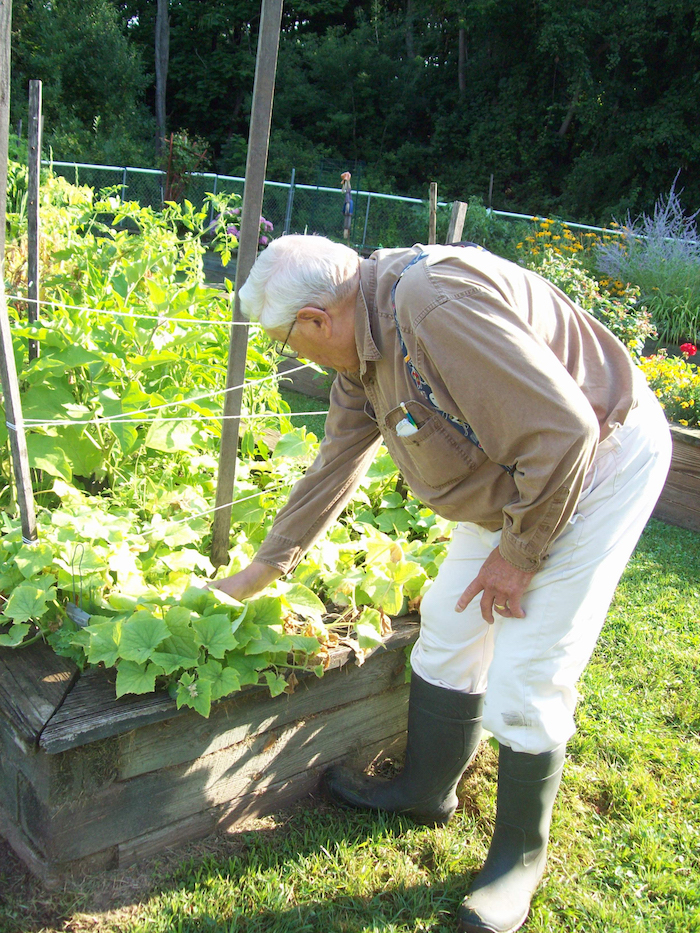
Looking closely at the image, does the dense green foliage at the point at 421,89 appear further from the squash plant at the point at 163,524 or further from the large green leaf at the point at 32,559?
the large green leaf at the point at 32,559

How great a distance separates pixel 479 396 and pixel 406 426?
0.78 ft

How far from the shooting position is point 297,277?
5.03 feet

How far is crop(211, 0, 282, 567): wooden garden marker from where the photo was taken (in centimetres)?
178

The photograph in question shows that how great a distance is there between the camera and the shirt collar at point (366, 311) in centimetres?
160

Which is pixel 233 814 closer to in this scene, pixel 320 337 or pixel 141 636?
pixel 141 636

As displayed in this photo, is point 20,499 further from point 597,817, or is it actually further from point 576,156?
point 576,156

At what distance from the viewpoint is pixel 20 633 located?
5.77ft

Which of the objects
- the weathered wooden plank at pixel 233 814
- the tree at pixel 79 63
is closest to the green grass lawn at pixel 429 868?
the weathered wooden plank at pixel 233 814

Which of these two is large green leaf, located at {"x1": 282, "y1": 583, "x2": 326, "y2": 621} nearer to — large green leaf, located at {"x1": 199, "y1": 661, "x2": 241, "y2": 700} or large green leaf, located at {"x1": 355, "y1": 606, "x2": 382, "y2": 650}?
large green leaf, located at {"x1": 355, "y1": 606, "x2": 382, "y2": 650}

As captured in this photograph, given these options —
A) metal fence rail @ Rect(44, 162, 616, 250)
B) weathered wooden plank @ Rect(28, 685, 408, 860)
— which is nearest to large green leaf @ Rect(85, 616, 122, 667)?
weathered wooden plank @ Rect(28, 685, 408, 860)

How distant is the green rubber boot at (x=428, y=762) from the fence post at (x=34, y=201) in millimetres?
1618

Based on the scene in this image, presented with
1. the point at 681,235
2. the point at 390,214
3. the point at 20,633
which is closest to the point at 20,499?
the point at 20,633

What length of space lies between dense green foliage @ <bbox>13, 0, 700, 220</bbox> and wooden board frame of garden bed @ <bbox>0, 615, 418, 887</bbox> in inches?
679

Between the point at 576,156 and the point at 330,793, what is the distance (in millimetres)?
22851
